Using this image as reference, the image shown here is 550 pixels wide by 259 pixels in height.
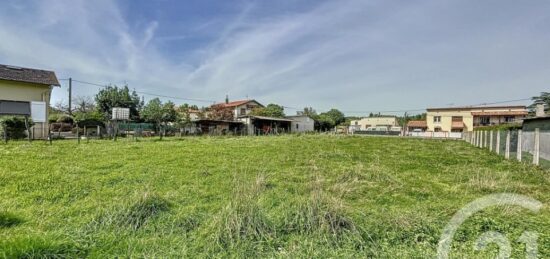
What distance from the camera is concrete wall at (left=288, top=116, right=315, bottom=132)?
40250 millimetres

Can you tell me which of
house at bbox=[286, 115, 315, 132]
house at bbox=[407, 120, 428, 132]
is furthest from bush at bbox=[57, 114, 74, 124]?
house at bbox=[407, 120, 428, 132]

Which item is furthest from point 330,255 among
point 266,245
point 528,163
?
point 528,163

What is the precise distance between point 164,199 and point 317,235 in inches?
79.5

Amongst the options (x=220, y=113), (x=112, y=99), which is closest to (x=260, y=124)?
(x=220, y=113)

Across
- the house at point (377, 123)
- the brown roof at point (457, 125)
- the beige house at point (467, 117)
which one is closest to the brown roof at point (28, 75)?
the beige house at point (467, 117)

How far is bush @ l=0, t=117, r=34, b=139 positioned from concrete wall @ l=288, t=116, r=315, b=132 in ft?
94.3

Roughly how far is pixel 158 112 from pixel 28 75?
12.2 m

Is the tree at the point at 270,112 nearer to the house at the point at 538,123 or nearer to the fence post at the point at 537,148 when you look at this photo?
the house at the point at 538,123

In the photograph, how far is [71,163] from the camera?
6.43 meters

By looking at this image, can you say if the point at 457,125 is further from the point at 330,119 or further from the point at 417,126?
the point at 330,119

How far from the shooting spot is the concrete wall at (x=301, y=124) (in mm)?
40250

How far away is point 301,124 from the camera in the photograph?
4122cm

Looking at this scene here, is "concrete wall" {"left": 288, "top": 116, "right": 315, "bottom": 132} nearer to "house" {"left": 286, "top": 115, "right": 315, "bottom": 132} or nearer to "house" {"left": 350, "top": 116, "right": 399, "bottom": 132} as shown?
"house" {"left": 286, "top": 115, "right": 315, "bottom": 132}

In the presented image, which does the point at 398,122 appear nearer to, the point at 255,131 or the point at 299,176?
the point at 255,131
